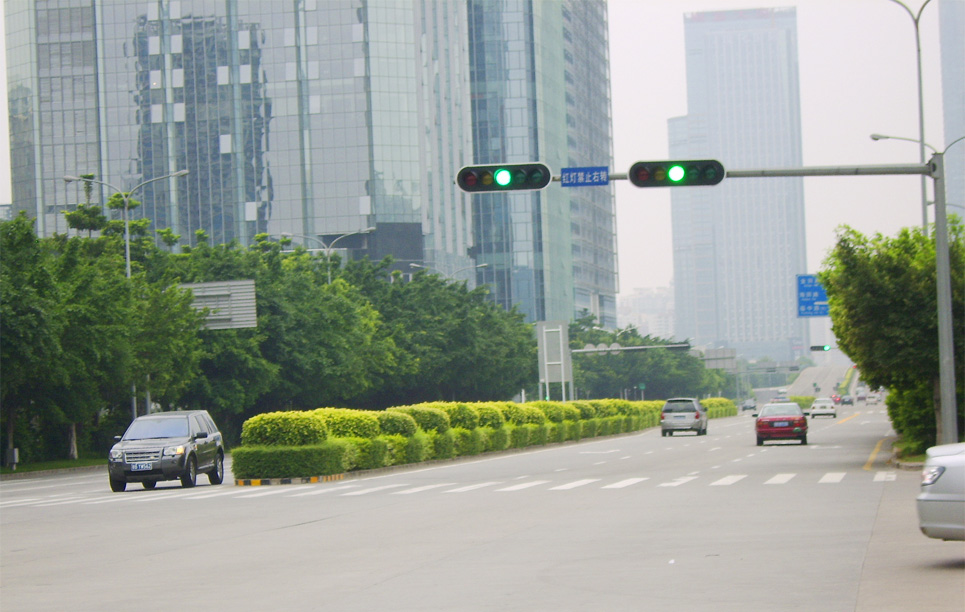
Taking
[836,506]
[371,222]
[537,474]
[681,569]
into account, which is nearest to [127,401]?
[537,474]

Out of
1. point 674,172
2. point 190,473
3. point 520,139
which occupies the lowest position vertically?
point 190,473

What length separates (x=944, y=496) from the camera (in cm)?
1059

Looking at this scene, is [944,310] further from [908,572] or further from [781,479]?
[908,572]

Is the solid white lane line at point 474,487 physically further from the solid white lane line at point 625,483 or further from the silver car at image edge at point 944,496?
the silver car at image edge at point 944,496

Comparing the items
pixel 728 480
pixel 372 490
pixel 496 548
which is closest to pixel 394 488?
pixel 372 490

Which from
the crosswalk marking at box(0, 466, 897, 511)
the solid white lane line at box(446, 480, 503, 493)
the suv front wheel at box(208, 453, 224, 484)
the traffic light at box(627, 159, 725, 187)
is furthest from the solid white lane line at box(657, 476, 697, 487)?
the suv front wheel at box(208, 453, 224, 484)

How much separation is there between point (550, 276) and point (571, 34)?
36.8 m

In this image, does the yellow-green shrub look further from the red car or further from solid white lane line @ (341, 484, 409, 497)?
the red car

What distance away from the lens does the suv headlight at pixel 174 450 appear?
87.6 ft

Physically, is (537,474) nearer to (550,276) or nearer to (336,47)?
(336,47)

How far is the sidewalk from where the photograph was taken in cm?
931

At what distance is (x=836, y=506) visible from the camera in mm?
18188

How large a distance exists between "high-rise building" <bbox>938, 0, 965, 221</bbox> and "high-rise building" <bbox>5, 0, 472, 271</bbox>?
1976 inches

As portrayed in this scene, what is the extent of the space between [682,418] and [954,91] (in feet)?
366
